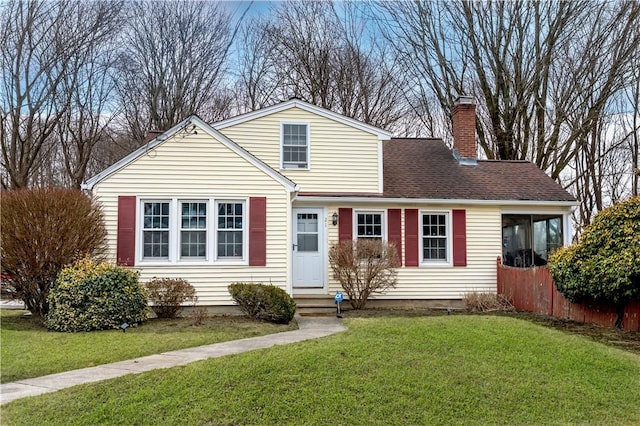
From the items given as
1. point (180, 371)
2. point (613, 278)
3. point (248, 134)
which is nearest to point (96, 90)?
point (248, 134)

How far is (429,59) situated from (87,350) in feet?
67.2

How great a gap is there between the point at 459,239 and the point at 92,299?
874cm

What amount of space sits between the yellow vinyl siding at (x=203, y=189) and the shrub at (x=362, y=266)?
1392 mm

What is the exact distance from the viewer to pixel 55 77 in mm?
18828

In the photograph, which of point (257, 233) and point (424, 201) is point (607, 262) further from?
point (257, 233)

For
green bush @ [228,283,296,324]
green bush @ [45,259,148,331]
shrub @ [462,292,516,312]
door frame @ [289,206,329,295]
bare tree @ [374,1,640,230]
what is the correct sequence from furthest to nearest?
bare tree @ [374,1,640,230] < door frame @ [289,206,329,295] < shrub @ [462,292,516,312] < green bush @ [228,283,296,324] < green bush @ [45,259,148,331]

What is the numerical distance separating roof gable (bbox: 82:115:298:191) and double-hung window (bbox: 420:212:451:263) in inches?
156

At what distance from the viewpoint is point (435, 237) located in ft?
41.5

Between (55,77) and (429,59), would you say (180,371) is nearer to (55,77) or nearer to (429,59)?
(55,77)

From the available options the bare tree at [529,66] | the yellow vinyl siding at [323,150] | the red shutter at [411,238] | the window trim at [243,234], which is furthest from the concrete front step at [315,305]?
the bare tree at [529,66]

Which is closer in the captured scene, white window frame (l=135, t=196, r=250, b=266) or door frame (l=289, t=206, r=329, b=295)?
white window frame (l=135, t=196, r=250, b=266)

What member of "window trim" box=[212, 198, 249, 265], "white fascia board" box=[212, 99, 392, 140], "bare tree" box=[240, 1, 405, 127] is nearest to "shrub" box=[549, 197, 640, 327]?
"white fascia board" box=[212, 99, 392, 140]

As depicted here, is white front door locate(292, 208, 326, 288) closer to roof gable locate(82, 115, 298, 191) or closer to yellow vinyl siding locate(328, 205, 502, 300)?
yellow vinyl siding locate(328, 205, 502, 300)

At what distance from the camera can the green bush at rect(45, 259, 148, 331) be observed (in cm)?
821
